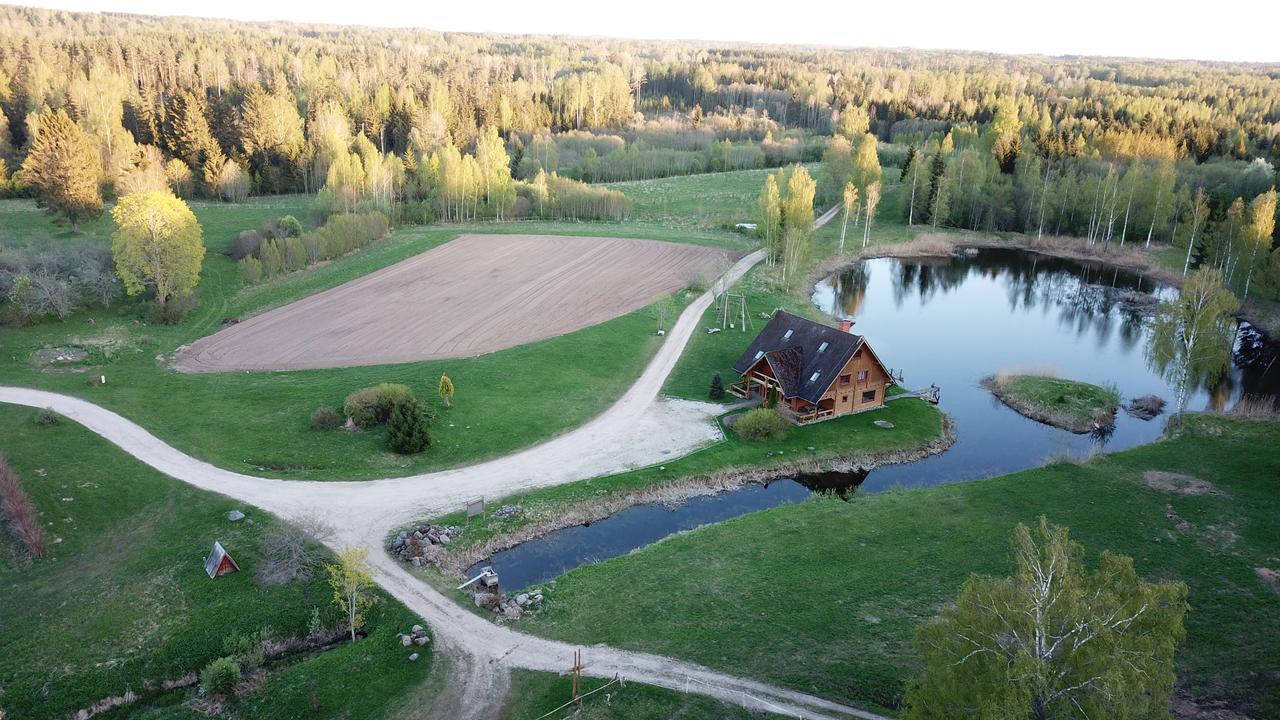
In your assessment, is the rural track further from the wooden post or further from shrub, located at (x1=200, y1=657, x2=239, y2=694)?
shrub, located at (x1=200, y1=657, x2=239, y2=694)

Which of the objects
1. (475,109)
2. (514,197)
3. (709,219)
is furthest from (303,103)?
(709,219)

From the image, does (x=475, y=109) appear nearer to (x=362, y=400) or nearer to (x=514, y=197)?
(x=514, y=197)

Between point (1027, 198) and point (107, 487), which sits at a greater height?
point (1027, 198)

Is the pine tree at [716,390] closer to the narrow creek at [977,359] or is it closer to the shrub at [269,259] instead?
the narrow creek at [977,359]

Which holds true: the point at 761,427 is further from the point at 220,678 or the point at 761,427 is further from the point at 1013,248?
the point at 1013,248

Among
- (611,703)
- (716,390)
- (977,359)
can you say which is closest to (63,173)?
(716,390)
